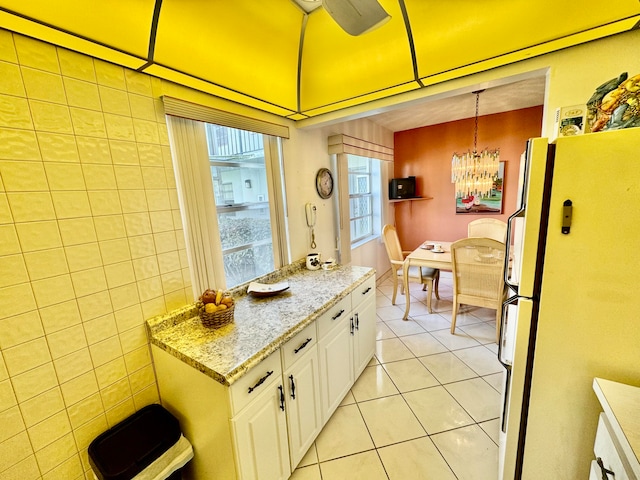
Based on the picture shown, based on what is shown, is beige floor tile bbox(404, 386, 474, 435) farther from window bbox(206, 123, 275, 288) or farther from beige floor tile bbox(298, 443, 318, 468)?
window bbox(206, 123, 275, 288)

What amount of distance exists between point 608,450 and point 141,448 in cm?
174

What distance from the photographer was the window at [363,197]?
3.67 metres

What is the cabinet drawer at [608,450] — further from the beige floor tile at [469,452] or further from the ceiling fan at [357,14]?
the ceiling fan at [357,14]

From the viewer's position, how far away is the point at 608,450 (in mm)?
801

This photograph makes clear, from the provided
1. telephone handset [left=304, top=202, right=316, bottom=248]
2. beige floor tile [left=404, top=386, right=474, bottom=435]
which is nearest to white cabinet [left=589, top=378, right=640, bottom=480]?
beige floor tile [left=404, top=386, right=474, bottom=435]

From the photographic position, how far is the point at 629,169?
796 mm

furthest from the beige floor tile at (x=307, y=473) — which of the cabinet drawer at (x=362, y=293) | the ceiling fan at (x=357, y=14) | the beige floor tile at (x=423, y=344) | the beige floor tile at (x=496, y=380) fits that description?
the ceiling fan at (x=357, y=14)

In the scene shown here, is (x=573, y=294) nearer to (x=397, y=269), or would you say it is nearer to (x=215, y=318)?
(x=215, y=318)

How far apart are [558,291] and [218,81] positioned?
187 cm

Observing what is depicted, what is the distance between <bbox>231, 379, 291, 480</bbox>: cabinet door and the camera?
1.06m

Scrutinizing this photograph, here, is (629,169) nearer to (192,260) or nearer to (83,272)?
(192,260)

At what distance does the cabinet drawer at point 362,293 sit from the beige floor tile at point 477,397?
0.90 meters

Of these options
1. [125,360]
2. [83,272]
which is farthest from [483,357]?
[83,272]

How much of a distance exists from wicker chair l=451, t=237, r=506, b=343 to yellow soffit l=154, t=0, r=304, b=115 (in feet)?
6.67
